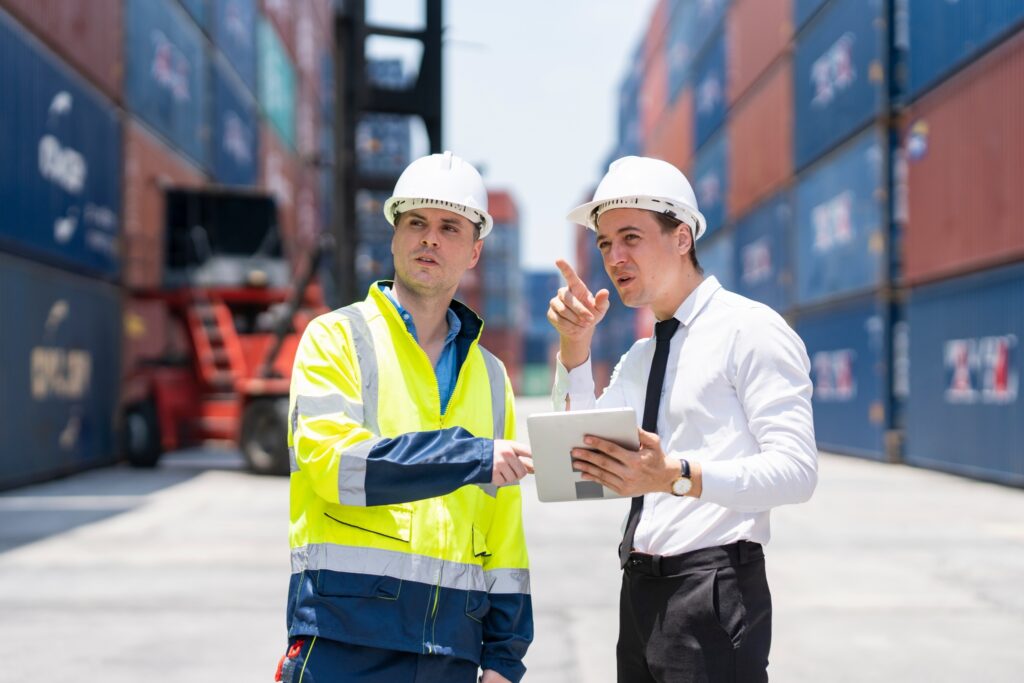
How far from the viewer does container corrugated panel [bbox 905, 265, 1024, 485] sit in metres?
14.2

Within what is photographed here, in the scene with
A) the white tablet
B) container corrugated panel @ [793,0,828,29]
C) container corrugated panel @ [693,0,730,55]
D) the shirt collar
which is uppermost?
container corrugated panel @ [693,0,730,55]

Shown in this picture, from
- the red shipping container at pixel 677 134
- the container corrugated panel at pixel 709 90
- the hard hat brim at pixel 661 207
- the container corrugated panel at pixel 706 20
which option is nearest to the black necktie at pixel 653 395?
the hard hat brim at pixel 661 207

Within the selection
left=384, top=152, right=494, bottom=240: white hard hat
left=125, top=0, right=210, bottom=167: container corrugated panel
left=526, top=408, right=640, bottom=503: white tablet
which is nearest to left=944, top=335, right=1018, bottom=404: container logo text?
left=384, top=152, right=494, bottom=240: white hard hat

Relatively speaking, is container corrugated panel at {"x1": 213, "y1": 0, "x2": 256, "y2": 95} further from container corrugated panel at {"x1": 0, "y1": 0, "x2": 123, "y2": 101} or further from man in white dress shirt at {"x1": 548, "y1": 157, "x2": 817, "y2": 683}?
man in white dress shirt at {"x1": 548, "y1": 157, "x2": 817, "y2": 683}

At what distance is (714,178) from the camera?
1236 inches

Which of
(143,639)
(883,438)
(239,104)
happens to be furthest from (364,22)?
(239,104)

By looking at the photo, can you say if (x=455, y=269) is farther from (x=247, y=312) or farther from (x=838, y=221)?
(x=838, y=221)

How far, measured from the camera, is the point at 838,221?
812 inches

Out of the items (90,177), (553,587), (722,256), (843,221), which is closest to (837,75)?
(843,221)

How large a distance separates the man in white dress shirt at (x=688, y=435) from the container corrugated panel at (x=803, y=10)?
21464 millimetres

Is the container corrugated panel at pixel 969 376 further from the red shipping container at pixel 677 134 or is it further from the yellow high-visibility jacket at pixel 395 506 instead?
the red shipping container at pixel 677 134

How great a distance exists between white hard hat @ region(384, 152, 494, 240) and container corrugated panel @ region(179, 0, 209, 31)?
22.1 m

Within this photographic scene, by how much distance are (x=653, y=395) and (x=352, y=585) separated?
3.02ft

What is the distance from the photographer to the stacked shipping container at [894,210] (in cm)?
1473
